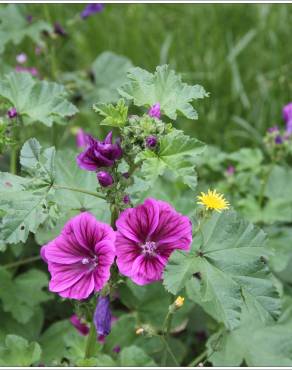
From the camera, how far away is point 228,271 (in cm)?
125

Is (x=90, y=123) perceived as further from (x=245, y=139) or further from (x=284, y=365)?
(x=284, y=365)

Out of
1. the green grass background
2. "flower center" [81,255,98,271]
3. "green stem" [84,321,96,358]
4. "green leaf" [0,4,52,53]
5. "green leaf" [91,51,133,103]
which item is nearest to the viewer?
"flower center" [81,255,98,271]

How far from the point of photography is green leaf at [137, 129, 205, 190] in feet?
3.73

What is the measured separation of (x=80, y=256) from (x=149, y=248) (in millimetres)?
140

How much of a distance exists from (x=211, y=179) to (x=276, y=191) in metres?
0.24

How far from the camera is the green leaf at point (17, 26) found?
7.18ft

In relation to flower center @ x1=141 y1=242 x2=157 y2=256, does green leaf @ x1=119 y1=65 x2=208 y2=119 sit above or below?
above

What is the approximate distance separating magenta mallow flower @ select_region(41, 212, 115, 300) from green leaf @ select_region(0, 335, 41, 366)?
0.77 ft

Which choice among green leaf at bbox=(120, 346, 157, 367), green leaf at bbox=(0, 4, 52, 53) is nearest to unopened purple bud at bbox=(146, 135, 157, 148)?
green leaf at bbox=(120, 346, 157, 367)

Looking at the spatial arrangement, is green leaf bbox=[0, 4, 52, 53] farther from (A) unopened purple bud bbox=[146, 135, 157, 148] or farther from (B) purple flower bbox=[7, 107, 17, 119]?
(A) unopened purple bud bbox=[146, 135, 157, 148]

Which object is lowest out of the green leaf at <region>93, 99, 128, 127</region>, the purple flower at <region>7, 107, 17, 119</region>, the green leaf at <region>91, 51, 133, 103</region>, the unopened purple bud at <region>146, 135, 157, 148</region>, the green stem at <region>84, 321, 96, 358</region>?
the green stem at <region>84, 321, 96, 358</region>

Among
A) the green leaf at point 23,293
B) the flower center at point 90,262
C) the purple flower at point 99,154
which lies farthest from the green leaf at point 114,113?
the green leaf at point 23,293

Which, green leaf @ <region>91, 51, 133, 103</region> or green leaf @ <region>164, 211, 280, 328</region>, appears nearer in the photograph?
green leaf @ <region>164, 211, 280, 328</region>

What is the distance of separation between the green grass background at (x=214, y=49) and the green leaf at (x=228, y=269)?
1325 millimetres
